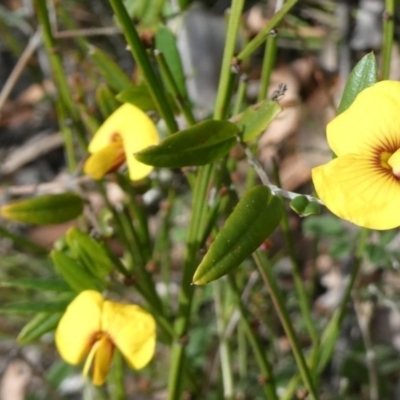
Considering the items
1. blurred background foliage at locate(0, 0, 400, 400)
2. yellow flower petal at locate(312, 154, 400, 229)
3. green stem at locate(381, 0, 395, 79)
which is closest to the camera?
yellow flower petal at locate(312, 154, 400, 229)

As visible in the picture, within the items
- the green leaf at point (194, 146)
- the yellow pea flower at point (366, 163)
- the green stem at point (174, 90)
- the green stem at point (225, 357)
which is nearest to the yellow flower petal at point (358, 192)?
the yellow pea flower at point (366, 163)

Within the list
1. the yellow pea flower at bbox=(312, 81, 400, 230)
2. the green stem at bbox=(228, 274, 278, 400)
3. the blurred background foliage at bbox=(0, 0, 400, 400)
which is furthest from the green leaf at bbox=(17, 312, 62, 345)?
the yellow pea flower at bbox=(312, 81, 400, 230)

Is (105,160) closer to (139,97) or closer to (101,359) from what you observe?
(139,97)

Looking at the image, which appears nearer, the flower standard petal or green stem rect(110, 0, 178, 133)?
green stem rect(110, 0, 178, 133)

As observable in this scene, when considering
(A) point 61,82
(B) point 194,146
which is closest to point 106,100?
(A) point 61,82

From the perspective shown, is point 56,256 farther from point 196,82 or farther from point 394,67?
point 394,67

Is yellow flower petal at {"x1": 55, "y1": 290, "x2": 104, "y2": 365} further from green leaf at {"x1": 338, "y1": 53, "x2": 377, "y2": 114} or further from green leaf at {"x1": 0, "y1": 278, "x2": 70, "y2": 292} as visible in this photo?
green leaf at {"x1": 338, "y1": 53, "x2": 377, "y2": 114}
